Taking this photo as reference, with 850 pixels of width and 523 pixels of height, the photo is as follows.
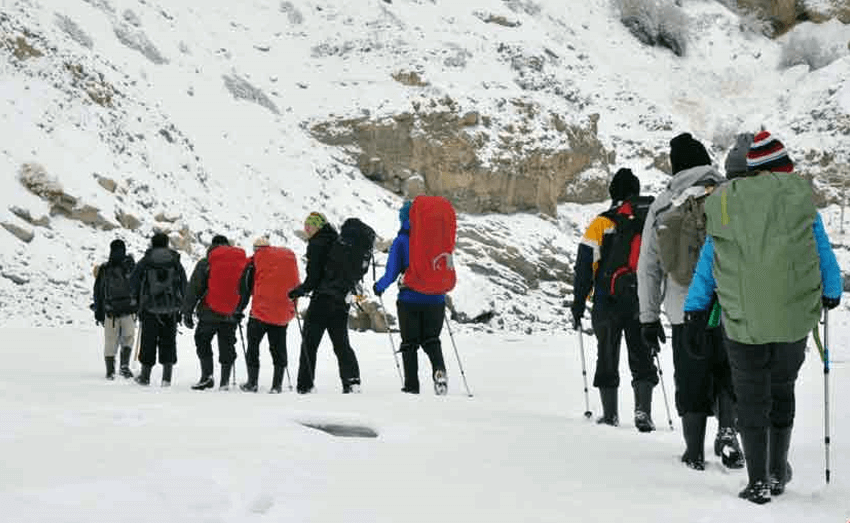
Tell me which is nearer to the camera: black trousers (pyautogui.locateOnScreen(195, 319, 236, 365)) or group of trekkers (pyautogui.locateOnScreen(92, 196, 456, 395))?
group of trekkers (pyautogui.locateOnScreen(92, 196, 456, 395))

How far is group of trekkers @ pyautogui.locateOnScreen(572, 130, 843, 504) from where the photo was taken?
3582 mm

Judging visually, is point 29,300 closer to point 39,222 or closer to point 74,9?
point 39,222

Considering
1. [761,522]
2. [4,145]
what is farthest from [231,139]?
[761,522]

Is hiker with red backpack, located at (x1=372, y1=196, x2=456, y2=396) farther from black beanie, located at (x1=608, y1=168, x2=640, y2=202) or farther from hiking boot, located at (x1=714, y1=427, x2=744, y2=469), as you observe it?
hiking boot, located at (x1=714, y1=427, x2=744, y2=469)

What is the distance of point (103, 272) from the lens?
10.1 metres

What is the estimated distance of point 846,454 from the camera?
512 cm

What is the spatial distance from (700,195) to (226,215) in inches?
761

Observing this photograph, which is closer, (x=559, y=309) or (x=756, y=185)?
(x=756, y=185)

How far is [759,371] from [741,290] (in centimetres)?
40

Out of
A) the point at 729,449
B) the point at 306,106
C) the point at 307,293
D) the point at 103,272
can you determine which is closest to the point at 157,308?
the point at 103,272

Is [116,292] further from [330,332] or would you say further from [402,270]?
[402,270]

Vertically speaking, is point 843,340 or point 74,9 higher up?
point 74,9

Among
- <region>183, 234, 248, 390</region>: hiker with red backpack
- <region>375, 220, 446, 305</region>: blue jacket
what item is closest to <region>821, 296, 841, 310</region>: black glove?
<region>375, 220, 446, 305</region>: blue jacket

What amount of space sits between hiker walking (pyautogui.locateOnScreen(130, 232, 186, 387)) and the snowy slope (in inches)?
279
